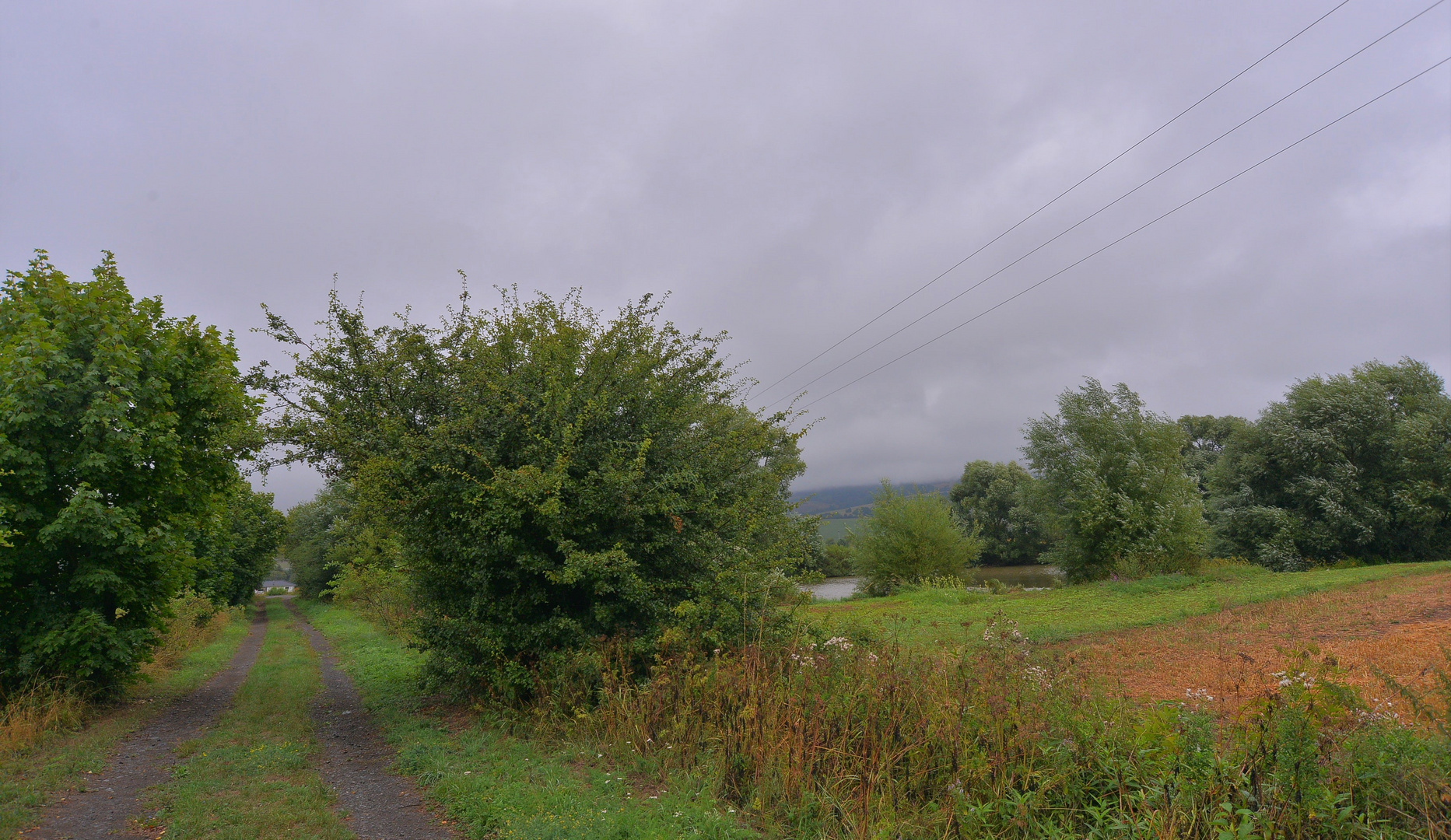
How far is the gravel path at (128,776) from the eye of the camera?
5.91 meters

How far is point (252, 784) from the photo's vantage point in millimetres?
7070

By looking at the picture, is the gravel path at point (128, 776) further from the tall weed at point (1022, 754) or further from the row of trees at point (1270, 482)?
the row of trees at point (1270, 482)

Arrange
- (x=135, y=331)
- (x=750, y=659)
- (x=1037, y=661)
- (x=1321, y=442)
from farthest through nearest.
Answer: (x=1321, y=442) < (x=135, y=331) < (x=750, y=659) < (x=1037, y=661)

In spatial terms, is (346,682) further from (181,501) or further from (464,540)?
(464,540)

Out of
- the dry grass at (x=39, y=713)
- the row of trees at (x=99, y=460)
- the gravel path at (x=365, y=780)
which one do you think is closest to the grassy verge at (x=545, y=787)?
the gravel path at (x=365, y=780)

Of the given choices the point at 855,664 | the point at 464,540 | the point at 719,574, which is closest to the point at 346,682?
the point at 464,540

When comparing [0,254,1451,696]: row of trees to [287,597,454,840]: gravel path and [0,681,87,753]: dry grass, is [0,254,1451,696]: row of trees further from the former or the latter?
[287,597,454,840]: gravel path

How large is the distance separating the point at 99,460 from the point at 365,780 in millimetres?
5989

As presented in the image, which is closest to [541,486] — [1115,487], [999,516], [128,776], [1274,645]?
[128,776]

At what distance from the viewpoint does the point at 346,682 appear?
14281 mm

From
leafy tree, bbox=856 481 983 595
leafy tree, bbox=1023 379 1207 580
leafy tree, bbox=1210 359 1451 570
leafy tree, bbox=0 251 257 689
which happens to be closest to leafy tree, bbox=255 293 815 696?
leafy tree, bbox=0 251 257 689

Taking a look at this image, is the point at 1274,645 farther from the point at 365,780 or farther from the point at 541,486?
the point at 365,780

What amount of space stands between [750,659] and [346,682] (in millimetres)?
10807

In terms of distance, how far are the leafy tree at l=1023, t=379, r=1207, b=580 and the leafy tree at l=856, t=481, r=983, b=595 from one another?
4.83m
